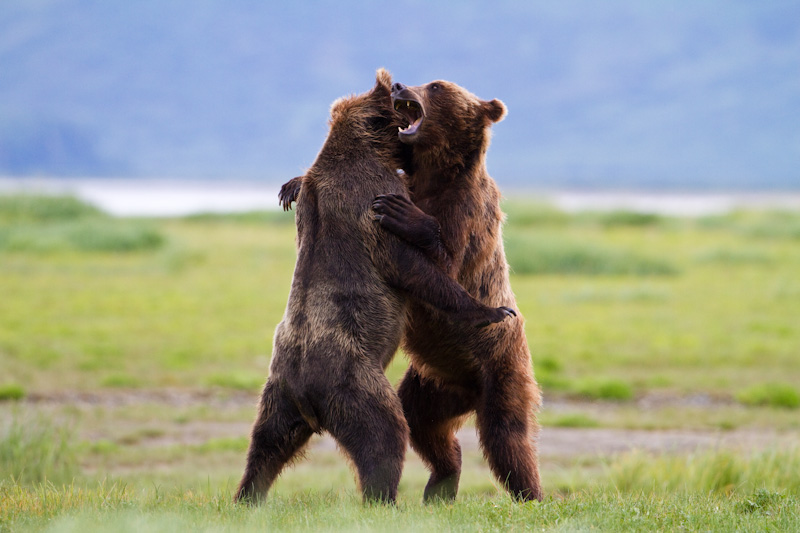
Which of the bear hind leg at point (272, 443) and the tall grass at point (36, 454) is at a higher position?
the bear hind leg at point (272, 443)

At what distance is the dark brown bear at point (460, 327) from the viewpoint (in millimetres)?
4477

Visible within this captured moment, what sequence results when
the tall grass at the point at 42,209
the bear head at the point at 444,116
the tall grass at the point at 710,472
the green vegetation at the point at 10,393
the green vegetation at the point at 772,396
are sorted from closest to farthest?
the bear head at the point at 444,116, the tall grass at the point at 710,472, the green vegetation at the point at 10,393, the green vegetation at the point at 772,396, the tall grass at the point at 42,209

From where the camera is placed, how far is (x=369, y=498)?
13.1 ft

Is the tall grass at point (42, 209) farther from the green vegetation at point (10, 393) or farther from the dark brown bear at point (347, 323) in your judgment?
the dark brown bear at point (347, 323)

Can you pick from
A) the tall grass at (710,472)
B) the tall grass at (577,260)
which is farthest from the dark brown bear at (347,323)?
the tall grass at (577,260)

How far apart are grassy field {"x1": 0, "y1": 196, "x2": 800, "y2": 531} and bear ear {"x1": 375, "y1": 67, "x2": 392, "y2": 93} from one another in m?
2.08

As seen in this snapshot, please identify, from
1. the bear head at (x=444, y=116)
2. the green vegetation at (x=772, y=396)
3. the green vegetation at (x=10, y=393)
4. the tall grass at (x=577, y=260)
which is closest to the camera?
the bear head at (x=444, y=116)

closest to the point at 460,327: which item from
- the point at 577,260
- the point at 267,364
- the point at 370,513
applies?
the point at 370,513

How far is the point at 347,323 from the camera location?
4164mm

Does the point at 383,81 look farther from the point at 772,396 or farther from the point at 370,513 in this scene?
the point at 772,396

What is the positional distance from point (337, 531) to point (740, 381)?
921cm

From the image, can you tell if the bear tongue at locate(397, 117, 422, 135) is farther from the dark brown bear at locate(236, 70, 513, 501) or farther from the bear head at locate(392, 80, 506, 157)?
the dark brown bear at locate(236, 70, 513, 501)

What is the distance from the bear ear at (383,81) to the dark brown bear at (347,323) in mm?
367

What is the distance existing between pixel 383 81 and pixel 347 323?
1.35 meters
